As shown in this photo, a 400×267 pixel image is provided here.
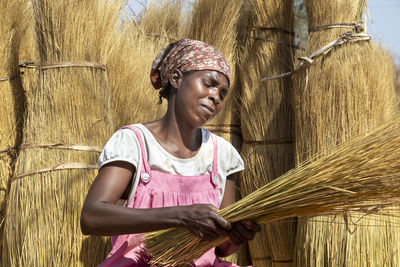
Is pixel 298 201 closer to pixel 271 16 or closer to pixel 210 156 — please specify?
pixel 210 156

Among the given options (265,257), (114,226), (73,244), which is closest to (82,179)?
(73,244)

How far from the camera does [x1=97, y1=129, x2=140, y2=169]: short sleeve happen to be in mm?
1921

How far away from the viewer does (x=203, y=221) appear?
163 centimetres

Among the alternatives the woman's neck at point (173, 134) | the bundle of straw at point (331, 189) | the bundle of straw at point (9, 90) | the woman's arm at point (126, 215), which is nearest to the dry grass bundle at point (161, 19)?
the bundle of straw at point (9, 90)

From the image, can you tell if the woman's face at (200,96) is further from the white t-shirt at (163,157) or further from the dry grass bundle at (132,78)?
the dry grass bundle at (132,78)

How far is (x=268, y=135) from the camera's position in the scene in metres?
3.15

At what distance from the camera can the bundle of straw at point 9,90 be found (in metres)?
3.05

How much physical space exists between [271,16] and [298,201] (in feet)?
5.94

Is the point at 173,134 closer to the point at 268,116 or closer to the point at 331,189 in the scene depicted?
the point at 331,189

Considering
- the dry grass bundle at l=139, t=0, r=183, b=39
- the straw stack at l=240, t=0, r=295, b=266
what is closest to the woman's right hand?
the straw stack at l=240, t=0, r=295, b=266

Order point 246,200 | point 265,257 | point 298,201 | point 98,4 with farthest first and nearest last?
1. point 265,257
2. point 98,4
3. point 246,200
4. point 298,201

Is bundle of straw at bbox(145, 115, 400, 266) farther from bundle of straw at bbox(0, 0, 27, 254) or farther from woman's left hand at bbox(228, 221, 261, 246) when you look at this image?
bundle of straw at bbox(0, 0, 27, 254)

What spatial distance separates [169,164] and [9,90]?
140cm

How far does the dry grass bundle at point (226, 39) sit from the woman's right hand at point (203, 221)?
5.36 feet
